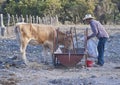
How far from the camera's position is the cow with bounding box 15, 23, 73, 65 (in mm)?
15750

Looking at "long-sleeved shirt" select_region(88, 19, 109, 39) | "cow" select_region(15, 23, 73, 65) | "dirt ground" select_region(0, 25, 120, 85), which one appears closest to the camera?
"dirt ground" select_region(0, 25, 120, 85)

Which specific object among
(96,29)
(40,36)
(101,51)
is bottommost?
(101,51)

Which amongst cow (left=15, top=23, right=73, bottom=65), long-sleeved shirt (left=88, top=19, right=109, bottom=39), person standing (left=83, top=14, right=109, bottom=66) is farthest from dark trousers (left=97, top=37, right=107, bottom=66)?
cow (left=15, top=23, right=73, bottom=65)

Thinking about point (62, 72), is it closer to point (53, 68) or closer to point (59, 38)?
point (53, 68)

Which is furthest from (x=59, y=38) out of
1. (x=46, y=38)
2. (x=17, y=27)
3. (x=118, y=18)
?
(x=118, y=18)

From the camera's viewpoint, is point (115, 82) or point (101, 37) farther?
point (101, 37)

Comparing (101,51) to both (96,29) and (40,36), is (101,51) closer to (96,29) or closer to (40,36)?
(96,29)

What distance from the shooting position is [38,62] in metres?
15.6

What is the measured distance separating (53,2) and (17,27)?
3833cm

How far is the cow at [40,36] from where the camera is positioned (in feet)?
51.7

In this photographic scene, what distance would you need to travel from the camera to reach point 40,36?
15.9 metres

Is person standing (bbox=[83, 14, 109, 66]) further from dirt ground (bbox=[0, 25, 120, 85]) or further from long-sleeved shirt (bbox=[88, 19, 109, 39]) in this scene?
dirt ground (bbox=[0, 25, 120, 85])

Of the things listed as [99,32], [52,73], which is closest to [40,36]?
[99,32]

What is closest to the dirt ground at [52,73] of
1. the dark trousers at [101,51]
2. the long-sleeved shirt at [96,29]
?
the dark trousers at [101,51]
